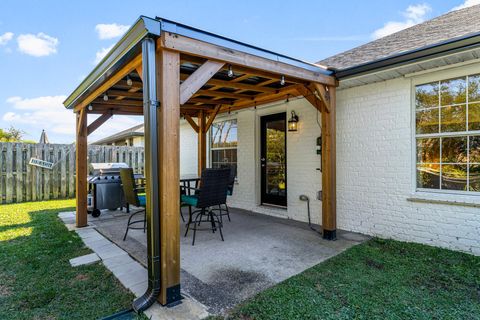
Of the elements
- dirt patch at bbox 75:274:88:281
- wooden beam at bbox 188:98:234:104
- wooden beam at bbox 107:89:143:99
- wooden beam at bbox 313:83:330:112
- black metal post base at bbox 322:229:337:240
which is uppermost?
wooden beam at bbox 188:98:234:104

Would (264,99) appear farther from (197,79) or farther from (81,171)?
(81,171)

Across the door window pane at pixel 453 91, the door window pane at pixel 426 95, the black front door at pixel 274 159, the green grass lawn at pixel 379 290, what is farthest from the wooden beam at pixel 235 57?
the green grass lawn at pixel 379 290

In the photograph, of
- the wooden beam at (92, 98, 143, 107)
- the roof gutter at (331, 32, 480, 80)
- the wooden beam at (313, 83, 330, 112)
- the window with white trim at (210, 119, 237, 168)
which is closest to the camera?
the roof gutter at (331, 32, 480, 80)

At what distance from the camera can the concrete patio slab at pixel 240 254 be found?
2.55 metres

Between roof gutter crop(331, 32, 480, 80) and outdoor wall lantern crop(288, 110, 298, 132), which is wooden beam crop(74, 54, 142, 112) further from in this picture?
outdoor wall lantern crop(288, 110, 298, 132)

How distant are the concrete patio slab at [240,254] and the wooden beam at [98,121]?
71.8 inches

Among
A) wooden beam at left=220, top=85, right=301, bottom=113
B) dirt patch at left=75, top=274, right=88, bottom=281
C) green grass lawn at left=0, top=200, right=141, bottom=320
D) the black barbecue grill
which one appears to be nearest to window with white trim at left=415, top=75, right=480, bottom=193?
wooden beam at left=220, top=85, right=301, bottom=113

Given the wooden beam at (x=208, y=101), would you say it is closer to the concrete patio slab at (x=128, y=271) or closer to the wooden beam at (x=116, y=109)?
the wooden beam at (x=116, y=109)

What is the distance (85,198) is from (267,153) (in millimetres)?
3791

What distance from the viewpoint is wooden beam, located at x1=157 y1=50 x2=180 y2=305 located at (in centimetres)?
231

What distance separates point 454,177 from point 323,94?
6.79 feet

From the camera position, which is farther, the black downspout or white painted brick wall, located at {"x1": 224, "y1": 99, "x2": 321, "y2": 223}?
white painted brick wall, located at {"x1": 224, "y1": 99, "x2": 321, "y2": 223}

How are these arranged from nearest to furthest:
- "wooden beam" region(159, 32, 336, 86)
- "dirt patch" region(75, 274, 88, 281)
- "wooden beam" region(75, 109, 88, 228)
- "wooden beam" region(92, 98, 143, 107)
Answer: "wooden beam" region(159, 32, 336, 86) → "dirt patch" region(75, 274, 88, 281) → "wooden beam" region(75, 109, 88, 228) → "wooden beam" region(92, 98, 143, 107)

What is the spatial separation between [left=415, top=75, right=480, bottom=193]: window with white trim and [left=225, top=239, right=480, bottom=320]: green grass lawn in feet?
3.19
